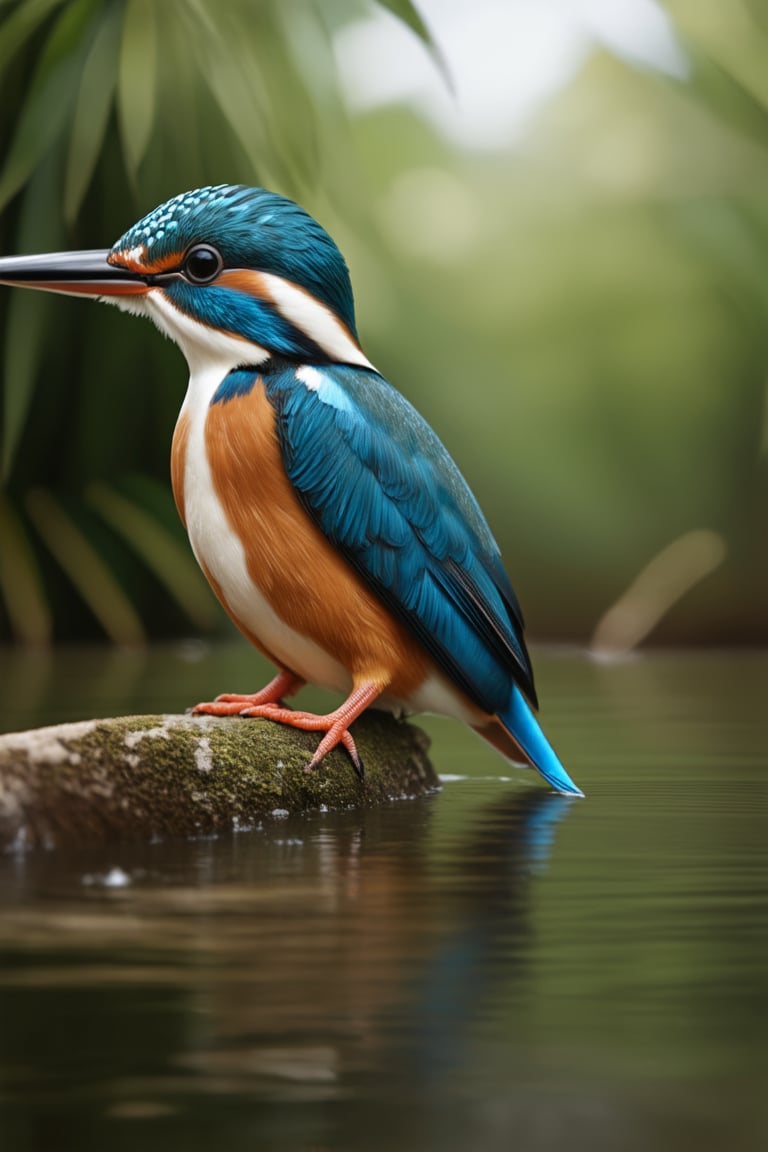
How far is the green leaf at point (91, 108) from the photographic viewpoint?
29.8 ft

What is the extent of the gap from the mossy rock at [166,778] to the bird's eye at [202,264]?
1050 millimetres

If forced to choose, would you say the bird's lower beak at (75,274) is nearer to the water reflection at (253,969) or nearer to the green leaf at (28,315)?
the water reflection at (253,969)

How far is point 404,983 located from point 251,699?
2.08 m

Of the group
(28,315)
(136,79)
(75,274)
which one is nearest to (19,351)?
(28,315)

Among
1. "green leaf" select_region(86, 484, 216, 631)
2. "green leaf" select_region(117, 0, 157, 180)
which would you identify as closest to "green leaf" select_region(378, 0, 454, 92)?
"green leaf" select_region(117, 0, 157, 180)

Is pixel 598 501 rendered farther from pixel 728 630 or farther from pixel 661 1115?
pixel 661 1115

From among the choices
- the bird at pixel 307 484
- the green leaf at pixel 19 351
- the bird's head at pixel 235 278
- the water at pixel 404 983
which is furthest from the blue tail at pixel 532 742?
the green leaf at pixel 19 351

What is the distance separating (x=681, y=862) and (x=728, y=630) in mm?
10816

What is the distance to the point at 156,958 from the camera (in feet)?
7.82

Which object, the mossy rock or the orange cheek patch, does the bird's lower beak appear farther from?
the mossy rock

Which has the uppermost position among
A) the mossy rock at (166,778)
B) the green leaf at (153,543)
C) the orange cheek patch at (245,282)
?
the orange cheek patch at (245,282)

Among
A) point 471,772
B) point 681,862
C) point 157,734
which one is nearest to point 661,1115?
point 681,862

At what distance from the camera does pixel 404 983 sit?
7.34ft

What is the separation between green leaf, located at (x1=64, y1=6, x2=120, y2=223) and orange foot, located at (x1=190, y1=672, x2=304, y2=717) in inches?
206
